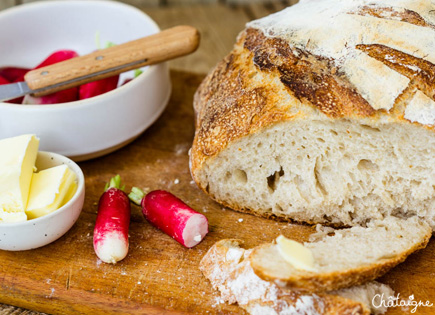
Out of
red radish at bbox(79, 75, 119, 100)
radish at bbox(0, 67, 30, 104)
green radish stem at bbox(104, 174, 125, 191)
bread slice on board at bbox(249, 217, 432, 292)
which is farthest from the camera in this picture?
radish at bbox(0, 67, 30, 104)

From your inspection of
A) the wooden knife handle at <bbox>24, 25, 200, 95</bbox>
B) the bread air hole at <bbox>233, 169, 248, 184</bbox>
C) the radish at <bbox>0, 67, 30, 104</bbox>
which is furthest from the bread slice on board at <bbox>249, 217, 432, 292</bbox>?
the radish at <bbox>0, 67, 30, 104</bbox>

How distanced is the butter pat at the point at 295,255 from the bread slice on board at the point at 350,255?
0.02 m

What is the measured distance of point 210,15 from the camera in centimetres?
501

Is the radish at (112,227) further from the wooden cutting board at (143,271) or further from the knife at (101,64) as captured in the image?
the knife at (101,64)

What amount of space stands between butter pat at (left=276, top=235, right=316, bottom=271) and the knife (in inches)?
52.8


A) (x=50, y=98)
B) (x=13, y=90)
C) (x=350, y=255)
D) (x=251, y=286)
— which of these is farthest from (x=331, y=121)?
(x=13, y=90)

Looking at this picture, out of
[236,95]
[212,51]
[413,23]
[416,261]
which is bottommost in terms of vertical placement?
[212,51]

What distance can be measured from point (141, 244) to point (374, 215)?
101cm

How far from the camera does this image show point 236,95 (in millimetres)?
2568

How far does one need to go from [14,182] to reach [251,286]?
1.02m

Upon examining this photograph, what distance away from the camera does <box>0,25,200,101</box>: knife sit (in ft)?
9.12

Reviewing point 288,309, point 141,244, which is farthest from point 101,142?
point 288,309

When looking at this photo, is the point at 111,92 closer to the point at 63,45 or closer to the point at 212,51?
the point at 63,45

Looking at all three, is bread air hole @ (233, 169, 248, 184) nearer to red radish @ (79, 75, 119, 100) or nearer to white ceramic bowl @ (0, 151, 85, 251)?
white ceramic bowl @ (0, 151, 85, 251)
